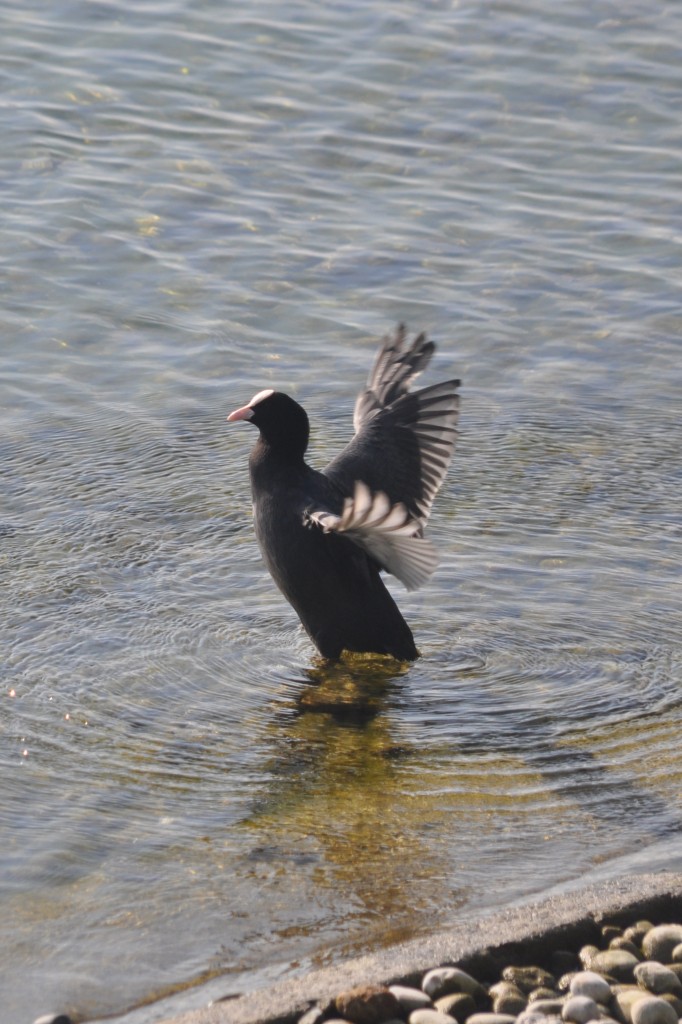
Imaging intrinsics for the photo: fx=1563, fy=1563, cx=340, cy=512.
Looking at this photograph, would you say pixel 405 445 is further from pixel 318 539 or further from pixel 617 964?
pixel 617 964

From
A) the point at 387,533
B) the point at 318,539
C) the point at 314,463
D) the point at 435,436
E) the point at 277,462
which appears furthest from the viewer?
the point at 314,463

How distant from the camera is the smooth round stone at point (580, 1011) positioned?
3.81 m

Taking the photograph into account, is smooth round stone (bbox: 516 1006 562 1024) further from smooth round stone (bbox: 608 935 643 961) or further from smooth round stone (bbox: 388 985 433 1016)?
smooth round stone (bbox: 608 935 643 961)

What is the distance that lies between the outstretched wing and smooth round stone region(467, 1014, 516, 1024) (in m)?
3.13

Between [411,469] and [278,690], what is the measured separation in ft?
4.15

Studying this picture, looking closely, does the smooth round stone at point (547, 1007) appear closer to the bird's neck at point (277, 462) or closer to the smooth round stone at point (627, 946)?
the smooth round stone at point (627, 946)

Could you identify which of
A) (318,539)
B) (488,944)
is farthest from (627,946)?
(318,539)

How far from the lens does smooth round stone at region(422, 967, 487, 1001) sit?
3.91 m

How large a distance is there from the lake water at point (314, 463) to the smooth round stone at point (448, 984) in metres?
0.42

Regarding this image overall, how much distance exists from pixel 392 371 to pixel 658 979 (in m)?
3.70

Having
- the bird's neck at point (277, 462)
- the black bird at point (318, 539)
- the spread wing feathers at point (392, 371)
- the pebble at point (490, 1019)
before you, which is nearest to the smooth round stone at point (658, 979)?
the pebble at point (490, 1019)

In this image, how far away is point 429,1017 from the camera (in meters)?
3.76

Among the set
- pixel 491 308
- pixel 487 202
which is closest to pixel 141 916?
pixel 491 308

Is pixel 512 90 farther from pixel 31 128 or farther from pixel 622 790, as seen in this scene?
pixel 622 790
